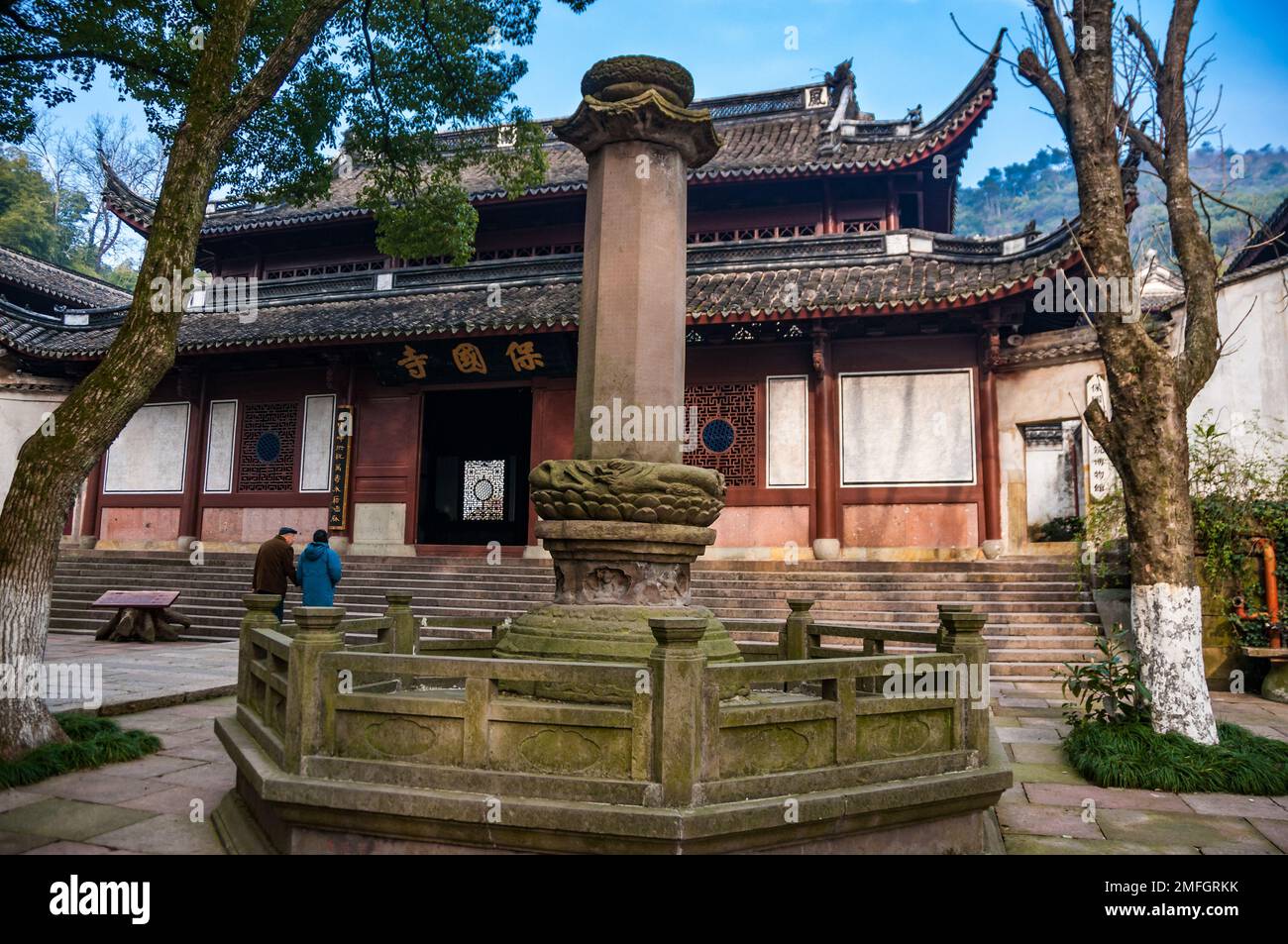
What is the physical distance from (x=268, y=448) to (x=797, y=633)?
43.7ft

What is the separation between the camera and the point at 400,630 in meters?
6.05

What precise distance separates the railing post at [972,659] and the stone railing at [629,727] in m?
0.02

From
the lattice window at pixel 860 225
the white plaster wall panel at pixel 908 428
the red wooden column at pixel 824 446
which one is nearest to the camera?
the white plaster wall panel at pixel 908 428

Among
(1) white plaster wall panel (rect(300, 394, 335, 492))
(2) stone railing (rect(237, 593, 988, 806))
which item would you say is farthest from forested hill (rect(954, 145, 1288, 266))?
(2) stone railing (rect(237, 593, 988, 806))

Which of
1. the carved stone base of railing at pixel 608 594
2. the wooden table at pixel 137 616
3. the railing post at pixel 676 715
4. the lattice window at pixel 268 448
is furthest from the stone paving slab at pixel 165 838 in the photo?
the lattice window at pixel 268 448

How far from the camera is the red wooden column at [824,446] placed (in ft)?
44.6

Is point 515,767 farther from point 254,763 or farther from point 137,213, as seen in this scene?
point 137,213

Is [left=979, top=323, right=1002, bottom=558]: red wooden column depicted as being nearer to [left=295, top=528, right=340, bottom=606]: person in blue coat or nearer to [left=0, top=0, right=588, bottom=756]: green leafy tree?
[left=0, top=0, right=588, bottom=756]: green leafy tree

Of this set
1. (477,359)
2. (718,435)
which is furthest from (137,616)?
(718,435)

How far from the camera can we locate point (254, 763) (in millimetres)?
3949

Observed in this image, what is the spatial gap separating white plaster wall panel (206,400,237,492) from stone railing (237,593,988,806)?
45.2ft

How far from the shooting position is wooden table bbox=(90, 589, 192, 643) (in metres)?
11.9

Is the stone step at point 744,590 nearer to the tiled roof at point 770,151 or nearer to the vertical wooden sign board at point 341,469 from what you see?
the vertical wooden sign board at point 341,469

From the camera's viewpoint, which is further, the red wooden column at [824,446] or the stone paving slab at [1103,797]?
the red wooden column at [824,446]
